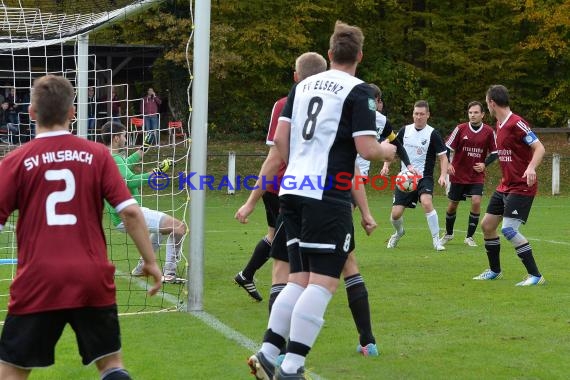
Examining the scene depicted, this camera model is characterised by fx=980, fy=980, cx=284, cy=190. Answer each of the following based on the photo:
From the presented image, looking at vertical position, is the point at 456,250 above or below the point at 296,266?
below

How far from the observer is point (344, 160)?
560cm

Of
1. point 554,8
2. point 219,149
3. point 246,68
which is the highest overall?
point 554,8

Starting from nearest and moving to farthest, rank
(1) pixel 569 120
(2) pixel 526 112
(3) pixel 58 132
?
(3) pixel 58 132 → (1) pixel 569 120 → (2) pixel 526 112

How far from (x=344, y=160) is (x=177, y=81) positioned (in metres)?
28.3

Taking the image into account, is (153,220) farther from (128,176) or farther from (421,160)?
(421,160)

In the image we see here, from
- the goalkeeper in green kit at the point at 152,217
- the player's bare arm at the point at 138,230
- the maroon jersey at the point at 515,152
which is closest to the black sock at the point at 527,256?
the maroon jersey at the point at 515,152

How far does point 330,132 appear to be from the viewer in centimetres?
553

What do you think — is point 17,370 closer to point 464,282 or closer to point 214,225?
point 464,282

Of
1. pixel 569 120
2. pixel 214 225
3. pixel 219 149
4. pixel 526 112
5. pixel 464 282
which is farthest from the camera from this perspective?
pixel 526 112

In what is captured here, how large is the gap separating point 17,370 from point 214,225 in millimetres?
12869

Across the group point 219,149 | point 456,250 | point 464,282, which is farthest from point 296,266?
point 219,149

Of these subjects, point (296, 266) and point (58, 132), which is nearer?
point (58, 132)

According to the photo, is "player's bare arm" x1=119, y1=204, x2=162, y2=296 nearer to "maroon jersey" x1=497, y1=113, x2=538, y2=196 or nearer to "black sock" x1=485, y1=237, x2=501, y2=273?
"maroon jersey" x1=497, y1=113, x2=538, y2=196

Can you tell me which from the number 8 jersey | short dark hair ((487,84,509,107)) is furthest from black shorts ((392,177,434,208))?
the number 8 jersey
